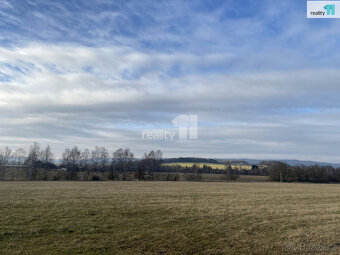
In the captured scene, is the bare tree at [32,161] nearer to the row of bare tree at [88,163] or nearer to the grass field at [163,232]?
the row of bare tree at [88,163]

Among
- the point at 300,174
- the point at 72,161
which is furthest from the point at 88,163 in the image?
the point at 300,174

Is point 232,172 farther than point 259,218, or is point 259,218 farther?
point 232,172

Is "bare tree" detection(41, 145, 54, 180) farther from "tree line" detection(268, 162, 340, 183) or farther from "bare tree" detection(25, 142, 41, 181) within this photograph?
"tree line" detection(268, 162, 340, 183)

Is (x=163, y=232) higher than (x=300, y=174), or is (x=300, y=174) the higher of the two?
(x=163, y=232)

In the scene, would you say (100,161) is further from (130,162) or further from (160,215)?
(160,215)

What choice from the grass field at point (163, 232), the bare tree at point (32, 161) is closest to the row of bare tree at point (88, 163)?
the bare tree at point (32, 161)

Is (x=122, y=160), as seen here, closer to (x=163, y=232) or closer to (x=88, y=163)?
(x=88, y=163)

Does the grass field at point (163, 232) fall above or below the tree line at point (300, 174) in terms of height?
above

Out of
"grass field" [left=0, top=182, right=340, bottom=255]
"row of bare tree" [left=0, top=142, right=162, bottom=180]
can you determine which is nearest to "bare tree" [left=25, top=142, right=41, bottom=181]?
"row of bare tree" [left=0, top=142, right=162, bottom=180]

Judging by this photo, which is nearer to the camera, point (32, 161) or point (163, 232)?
point (163, 232)

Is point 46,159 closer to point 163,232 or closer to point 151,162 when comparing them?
point 151,162

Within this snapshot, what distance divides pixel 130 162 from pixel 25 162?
37.7 meters

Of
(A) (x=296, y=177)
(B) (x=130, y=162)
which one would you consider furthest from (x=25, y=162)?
(A) (x=296, y=177)

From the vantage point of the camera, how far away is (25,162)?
10150cm
